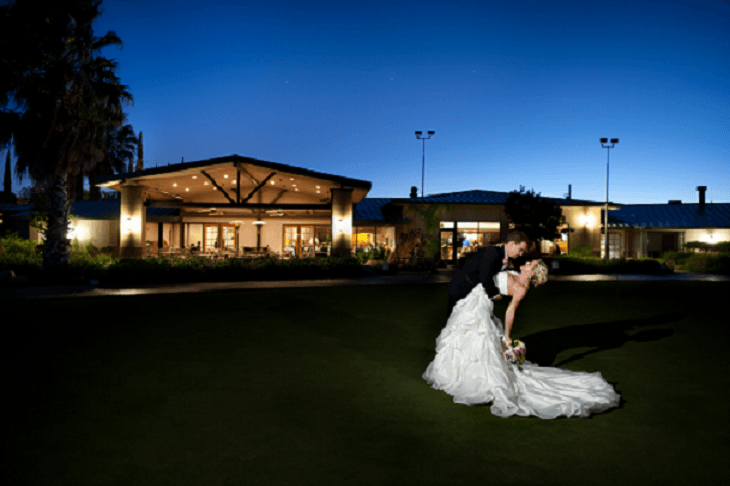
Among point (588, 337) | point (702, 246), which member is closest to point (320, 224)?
point (588, 337)

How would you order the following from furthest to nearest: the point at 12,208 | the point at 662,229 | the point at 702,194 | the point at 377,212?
1. the point at 702,194
2. the point at 662,229
3. the point at 377,212
4. the point at 12,208

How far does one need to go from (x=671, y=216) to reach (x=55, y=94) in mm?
36709

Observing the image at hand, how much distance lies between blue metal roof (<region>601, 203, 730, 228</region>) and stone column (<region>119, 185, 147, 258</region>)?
2753 cm

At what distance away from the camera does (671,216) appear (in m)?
33.7

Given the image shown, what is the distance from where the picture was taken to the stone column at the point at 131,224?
20172 mm

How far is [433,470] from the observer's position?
11.1 ft

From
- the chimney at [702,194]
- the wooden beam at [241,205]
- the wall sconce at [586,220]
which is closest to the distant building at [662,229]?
the chimney at [702,194]

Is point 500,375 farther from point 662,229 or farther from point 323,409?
point 662,229

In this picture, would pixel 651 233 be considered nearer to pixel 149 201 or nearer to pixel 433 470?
pixel 149 201

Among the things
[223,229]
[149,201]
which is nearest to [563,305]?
[149,201]

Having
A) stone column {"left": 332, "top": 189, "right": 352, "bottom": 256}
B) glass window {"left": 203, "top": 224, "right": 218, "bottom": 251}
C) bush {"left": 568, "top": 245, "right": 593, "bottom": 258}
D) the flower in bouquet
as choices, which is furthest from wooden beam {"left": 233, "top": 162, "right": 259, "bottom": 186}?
bush {"left": 568, "top": 245, "right": 593, "bottom": 258}

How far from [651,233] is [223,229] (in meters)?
29.0

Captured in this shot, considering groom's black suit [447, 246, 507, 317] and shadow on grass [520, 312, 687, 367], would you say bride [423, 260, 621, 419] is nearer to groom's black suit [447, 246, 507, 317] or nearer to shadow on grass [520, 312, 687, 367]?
groom's black suit [447, 246, 507, 317]

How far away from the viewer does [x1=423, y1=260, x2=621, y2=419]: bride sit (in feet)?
14.9
